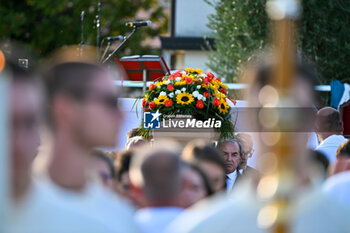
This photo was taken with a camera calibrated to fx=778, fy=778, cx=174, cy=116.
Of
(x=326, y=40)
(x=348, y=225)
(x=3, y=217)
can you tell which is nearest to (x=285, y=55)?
(x=348, y=225)

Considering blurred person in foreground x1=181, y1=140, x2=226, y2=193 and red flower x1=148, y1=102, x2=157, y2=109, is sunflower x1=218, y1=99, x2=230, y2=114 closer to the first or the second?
red flower x1=148, y1=102, x2=157, y2=109

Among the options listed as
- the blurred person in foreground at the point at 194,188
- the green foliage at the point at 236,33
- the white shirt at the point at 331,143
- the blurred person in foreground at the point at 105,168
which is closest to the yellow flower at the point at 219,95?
the white shirt at the point at 331,143

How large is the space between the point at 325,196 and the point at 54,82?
0.89 meters

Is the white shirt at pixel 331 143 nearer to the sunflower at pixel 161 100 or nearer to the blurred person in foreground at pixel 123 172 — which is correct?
the sunflower at pixel 161 100

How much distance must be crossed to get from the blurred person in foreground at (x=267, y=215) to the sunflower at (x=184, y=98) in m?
4.09

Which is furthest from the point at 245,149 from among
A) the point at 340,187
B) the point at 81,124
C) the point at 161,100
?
the point at 81,124

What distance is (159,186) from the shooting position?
268cm

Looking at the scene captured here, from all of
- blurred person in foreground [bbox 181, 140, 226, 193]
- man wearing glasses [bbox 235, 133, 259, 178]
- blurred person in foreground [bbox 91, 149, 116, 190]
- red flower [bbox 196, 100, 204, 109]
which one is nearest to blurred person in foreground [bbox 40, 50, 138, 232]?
blurred person in foreground [bbox 91, 149, 116, 190]

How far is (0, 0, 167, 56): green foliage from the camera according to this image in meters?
25.6

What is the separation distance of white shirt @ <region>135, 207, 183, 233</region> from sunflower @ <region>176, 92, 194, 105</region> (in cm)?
389

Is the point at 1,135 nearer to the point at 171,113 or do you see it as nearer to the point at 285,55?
the point at 285,55

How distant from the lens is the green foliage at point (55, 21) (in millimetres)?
25562

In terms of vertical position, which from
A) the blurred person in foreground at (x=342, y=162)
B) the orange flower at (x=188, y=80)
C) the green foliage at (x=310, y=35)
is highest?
the green foliage at (x=310, y=35)

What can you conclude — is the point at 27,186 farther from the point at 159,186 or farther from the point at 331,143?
the point at 331,143
